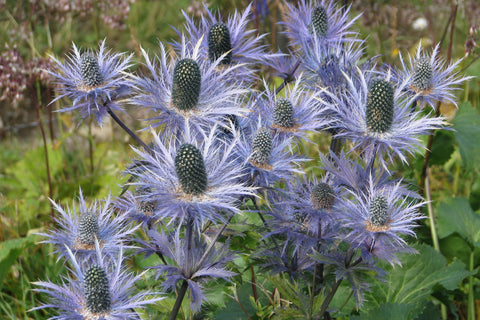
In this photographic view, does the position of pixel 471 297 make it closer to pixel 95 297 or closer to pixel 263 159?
pixel 263 159

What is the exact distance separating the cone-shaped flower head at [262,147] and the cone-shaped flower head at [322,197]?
176 mm

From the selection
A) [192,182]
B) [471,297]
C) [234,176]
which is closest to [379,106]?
[234,176]

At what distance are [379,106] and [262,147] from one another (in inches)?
13.3

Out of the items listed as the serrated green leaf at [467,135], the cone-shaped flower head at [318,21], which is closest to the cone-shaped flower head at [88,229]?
the cone-shaped flower head at [318,21]

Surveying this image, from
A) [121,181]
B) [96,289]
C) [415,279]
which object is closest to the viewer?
[96,289]

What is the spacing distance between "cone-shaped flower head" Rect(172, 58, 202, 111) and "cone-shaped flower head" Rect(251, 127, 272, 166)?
216 mm

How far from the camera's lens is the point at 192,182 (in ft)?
4.28

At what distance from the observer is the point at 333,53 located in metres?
1.73

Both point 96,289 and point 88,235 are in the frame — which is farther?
point 88,235

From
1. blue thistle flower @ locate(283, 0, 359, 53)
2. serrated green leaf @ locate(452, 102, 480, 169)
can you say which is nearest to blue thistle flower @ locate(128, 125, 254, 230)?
blue thistle flower @ locate(283, 0, 359, 53)

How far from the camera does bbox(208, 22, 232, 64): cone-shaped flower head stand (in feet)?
5.69

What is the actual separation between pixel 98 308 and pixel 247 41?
1.03 metres

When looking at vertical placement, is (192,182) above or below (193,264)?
above

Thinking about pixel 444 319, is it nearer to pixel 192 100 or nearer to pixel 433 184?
pixel 433 184
